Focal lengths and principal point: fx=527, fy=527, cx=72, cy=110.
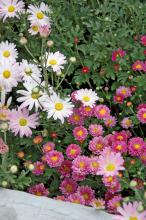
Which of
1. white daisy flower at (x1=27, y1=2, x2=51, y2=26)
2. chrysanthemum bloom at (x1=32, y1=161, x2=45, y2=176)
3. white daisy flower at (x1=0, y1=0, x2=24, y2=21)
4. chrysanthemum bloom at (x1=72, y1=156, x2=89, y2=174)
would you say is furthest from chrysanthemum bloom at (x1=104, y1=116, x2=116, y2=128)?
white daisy flower at (x1=0, y1=0, x2=24, y2=21)

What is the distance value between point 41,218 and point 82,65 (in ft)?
3.48

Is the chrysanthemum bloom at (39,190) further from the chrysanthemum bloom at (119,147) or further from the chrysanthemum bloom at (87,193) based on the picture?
the chrysanthemum bloom at (119,147)

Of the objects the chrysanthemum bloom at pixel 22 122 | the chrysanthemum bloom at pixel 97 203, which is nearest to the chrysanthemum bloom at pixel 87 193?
the chrysanthemum bloom at pixel 97 203

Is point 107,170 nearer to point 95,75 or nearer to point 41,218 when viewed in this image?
point 41,218

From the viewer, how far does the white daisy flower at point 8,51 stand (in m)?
2.82

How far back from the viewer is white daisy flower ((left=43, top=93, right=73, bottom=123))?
2.47 meters

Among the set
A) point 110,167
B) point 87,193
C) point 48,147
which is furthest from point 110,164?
point 48,147

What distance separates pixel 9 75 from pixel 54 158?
0.50m

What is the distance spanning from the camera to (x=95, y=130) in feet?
8.15

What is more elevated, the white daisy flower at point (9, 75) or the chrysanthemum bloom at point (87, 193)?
the white daisy flower at point (9, 75)

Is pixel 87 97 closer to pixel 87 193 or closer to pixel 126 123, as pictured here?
pixel 126 123

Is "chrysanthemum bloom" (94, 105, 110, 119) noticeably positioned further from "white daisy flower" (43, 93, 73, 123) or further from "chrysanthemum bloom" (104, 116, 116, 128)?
"white daisy flower" (43, 93, 73, 123)

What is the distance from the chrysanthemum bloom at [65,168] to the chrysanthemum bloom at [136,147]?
29 cm

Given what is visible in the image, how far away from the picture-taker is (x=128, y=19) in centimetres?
307
